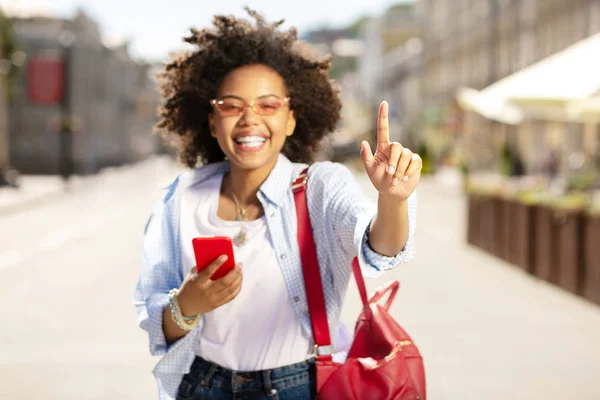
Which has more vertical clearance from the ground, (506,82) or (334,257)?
(506,82)

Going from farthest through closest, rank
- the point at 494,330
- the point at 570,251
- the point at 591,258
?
the point at 570,251, the point at 591,258, the point at 494,330

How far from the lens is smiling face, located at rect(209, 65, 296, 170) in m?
2.68

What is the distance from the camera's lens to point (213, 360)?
263cm

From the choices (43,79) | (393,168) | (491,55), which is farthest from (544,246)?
(43,79)

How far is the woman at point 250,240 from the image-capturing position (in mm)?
2557

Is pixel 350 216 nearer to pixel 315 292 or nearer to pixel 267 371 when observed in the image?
pixel 315 292

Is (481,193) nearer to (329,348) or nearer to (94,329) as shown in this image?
(94,329)

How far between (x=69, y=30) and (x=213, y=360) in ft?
213

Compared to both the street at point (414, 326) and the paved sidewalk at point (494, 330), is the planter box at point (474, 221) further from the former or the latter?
the paved sidewalk at point (494, 330)

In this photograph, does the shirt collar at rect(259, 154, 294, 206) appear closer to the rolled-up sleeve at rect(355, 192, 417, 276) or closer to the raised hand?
the rolled-up sleeve at rect(355, 192, 417, 276)

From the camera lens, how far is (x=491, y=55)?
178 feet

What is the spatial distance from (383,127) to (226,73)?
70 centimetres

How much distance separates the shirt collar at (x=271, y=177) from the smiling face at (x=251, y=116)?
0.14ft

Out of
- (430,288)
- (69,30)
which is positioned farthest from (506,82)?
(69,30)
